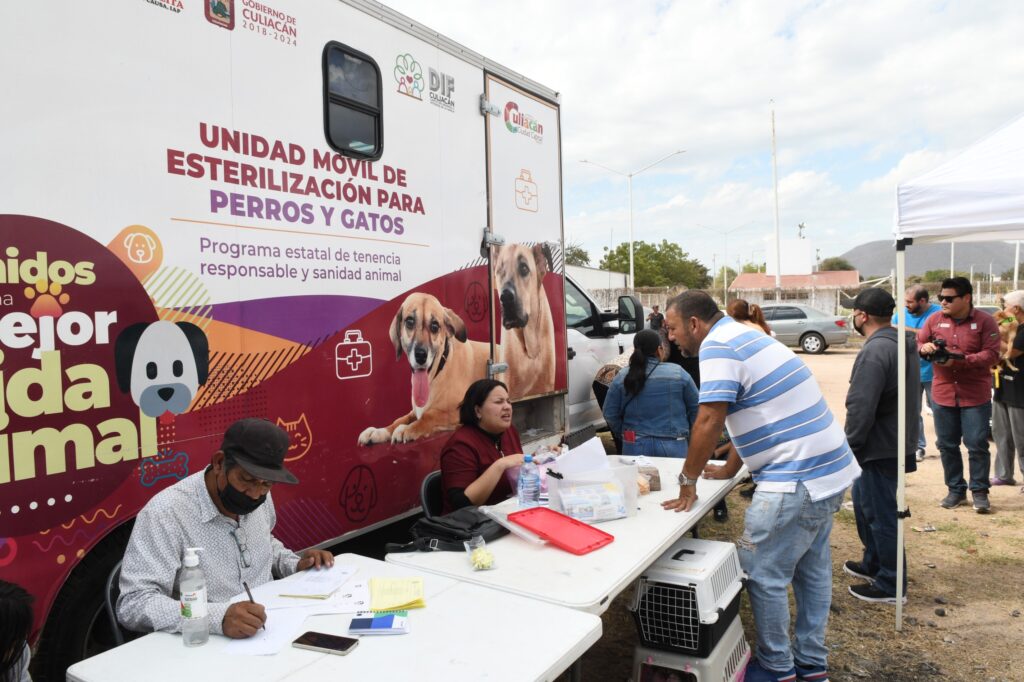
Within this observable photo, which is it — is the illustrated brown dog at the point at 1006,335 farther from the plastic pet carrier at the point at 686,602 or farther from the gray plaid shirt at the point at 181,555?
the gray plaid shirt at the point at 181,555

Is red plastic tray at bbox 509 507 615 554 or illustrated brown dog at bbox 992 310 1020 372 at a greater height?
illustrated brown dog at bbox 992 310 1020 372

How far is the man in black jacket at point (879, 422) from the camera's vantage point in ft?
11.8

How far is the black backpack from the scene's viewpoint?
2578 millimetres

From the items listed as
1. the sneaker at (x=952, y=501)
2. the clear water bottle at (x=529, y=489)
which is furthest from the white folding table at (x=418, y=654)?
the sneaker at (x=952, y=501)

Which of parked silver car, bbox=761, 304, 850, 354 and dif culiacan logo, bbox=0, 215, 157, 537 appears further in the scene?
parked silver car, bbox=761, 304, 850, 354

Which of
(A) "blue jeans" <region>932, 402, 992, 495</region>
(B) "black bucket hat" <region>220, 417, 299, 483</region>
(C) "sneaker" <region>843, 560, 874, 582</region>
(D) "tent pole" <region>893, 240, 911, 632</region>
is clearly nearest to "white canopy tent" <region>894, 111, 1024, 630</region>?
(D) "tent pole" <region>893, 240, 911, 632</region>

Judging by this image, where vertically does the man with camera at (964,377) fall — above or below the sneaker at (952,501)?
above

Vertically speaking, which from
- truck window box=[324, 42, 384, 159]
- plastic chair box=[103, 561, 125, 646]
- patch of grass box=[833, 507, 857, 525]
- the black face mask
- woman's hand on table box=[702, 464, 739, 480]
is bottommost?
patch of grass box=[833, 507, 857, 525]

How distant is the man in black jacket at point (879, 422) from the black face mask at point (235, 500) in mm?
2905

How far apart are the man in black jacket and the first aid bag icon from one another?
242 centimetres

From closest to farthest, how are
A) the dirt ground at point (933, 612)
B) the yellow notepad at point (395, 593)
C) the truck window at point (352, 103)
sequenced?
the yellow notepad at point (395, 593) < the truck window at point (352, 103) < the dirt ground at point (933, 612)

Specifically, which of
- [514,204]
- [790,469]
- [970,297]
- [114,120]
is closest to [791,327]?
[970,297]

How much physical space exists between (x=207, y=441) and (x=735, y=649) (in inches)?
85.4

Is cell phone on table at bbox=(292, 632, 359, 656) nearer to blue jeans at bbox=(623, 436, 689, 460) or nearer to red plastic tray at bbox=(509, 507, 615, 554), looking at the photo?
red plastic tray at bbox=(509, 507, 615, 554)
